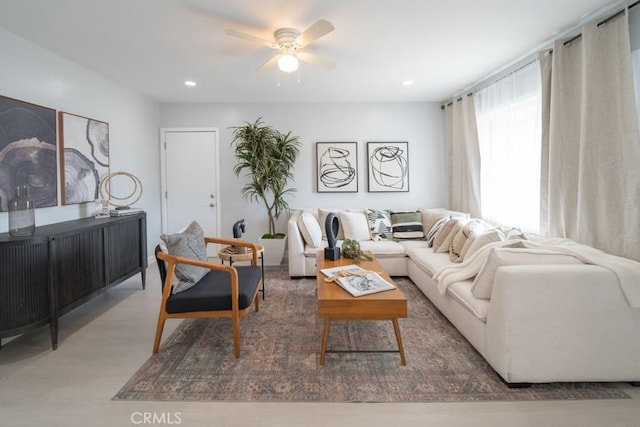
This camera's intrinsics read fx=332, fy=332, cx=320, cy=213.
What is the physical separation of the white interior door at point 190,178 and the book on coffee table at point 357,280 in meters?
3.14

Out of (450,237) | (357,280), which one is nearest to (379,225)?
(450,237)

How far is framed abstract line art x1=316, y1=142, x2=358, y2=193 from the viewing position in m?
5.23

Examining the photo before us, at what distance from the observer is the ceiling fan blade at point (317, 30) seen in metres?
2.27

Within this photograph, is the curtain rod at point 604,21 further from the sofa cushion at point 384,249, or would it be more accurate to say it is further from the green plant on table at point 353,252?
the sofa cushion at point 384,249

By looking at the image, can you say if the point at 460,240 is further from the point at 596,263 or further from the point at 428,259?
the point at 596,263

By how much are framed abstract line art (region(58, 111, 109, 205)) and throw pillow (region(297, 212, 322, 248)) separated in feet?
7.85

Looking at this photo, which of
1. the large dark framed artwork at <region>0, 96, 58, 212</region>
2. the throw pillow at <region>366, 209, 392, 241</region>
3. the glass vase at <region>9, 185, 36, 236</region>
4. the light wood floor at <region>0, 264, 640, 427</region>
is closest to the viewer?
the light wood floor at <region>0, 264, 640, 427</region>

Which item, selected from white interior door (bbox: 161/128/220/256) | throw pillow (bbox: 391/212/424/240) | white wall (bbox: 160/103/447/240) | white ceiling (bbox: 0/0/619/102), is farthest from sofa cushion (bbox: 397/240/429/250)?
white interior door (bbox: 161/128/220/256)

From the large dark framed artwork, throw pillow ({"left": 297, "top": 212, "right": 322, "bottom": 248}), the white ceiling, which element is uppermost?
the white ceiling

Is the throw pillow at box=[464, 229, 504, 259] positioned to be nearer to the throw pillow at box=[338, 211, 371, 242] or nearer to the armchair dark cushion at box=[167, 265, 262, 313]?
the throw pillow at box=[338, 211, 371, 242]

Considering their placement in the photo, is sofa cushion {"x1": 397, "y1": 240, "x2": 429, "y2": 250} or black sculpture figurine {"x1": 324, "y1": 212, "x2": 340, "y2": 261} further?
sofa cushion {"x1": 397, "y1": 240, "x2": 429, "y2": 250}

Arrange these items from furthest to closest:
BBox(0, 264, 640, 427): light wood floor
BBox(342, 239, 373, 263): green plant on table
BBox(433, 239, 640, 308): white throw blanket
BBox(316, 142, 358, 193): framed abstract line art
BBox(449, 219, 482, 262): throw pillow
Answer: BBox(316, 142, 358, 193): framed abstract line art
BBox(449, 219, 482, 262): throw pillow
BBox(342, 239, 373, 263): green plant on table
BBox(433, 239, 640, 308): white throw blanket
BBox(0, 264, 640, 427): light wood floor

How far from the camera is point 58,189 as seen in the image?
3240 mm

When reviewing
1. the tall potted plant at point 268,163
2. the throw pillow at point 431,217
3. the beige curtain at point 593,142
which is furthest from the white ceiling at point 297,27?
the throw pillow at point 431,217
